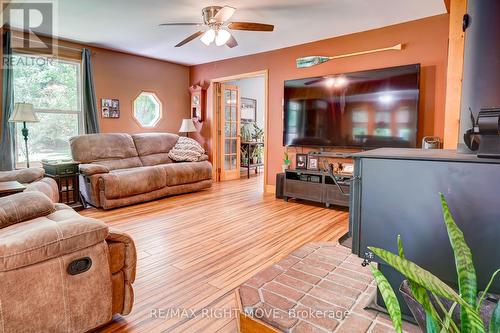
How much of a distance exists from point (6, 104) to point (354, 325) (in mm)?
4898

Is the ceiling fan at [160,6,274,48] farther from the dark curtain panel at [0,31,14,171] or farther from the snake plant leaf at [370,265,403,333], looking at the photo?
the snake plant leaf at [370,265,403,333]

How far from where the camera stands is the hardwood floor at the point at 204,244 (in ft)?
5.79

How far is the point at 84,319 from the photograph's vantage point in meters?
1.45

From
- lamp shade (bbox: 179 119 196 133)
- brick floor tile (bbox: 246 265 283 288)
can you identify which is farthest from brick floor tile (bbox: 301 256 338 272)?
lamp shade (bbox: 179 119 196 133)

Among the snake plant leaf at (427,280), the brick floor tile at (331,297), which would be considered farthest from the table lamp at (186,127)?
the snake plant leaf at (427,280)

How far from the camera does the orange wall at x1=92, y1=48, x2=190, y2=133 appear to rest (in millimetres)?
5152

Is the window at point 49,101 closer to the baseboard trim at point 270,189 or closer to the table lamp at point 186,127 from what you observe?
the table lamp at point 186,127

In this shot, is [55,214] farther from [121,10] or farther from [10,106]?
[10,106]

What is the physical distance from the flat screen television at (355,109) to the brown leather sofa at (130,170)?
1.77 metres

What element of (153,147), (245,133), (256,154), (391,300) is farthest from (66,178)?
(256,154)

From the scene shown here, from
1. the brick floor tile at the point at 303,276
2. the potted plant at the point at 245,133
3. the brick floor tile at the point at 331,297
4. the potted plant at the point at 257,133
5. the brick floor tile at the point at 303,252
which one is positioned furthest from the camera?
the potted plant at the point at 257,133

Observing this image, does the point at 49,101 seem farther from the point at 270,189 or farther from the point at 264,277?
the point at 264,277

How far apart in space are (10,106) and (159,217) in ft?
8.67

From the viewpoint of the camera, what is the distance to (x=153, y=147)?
5355 mm
